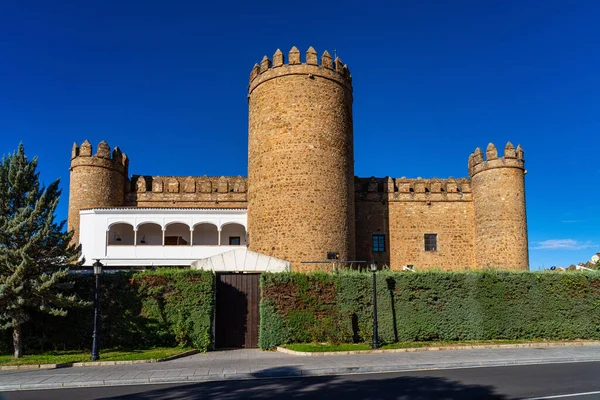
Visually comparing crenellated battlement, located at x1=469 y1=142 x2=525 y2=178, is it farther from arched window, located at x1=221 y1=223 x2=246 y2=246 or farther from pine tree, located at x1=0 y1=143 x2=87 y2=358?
pine tree, located at x1=0 y1=143 x2=87 y2=358

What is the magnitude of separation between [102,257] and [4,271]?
41.3 feet

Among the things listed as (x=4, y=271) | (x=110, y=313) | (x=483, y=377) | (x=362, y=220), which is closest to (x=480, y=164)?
(x=362, y=220)

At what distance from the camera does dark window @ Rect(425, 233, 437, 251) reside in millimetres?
31938

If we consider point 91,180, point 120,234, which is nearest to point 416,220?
point 120,234

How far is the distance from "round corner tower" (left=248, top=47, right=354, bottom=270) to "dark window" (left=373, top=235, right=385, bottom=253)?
5.24 meters

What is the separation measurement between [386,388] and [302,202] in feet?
50.5

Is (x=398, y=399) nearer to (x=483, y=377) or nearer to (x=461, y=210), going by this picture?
(x=483, y=377)

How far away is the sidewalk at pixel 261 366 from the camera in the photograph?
1155 centimetres

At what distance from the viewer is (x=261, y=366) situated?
1318cm

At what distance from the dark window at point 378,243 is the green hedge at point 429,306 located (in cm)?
1322

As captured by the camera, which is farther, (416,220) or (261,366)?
(416,220)

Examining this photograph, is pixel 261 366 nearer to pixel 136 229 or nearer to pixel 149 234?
pixel 136 229

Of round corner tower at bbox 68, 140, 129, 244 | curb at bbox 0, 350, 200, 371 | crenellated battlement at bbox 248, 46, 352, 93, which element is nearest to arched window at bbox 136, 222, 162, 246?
round corner tower at bbox 68, 140, 129, 244

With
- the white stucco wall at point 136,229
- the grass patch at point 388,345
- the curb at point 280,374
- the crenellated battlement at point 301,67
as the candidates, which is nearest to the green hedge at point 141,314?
the grass patch at point 388,345
